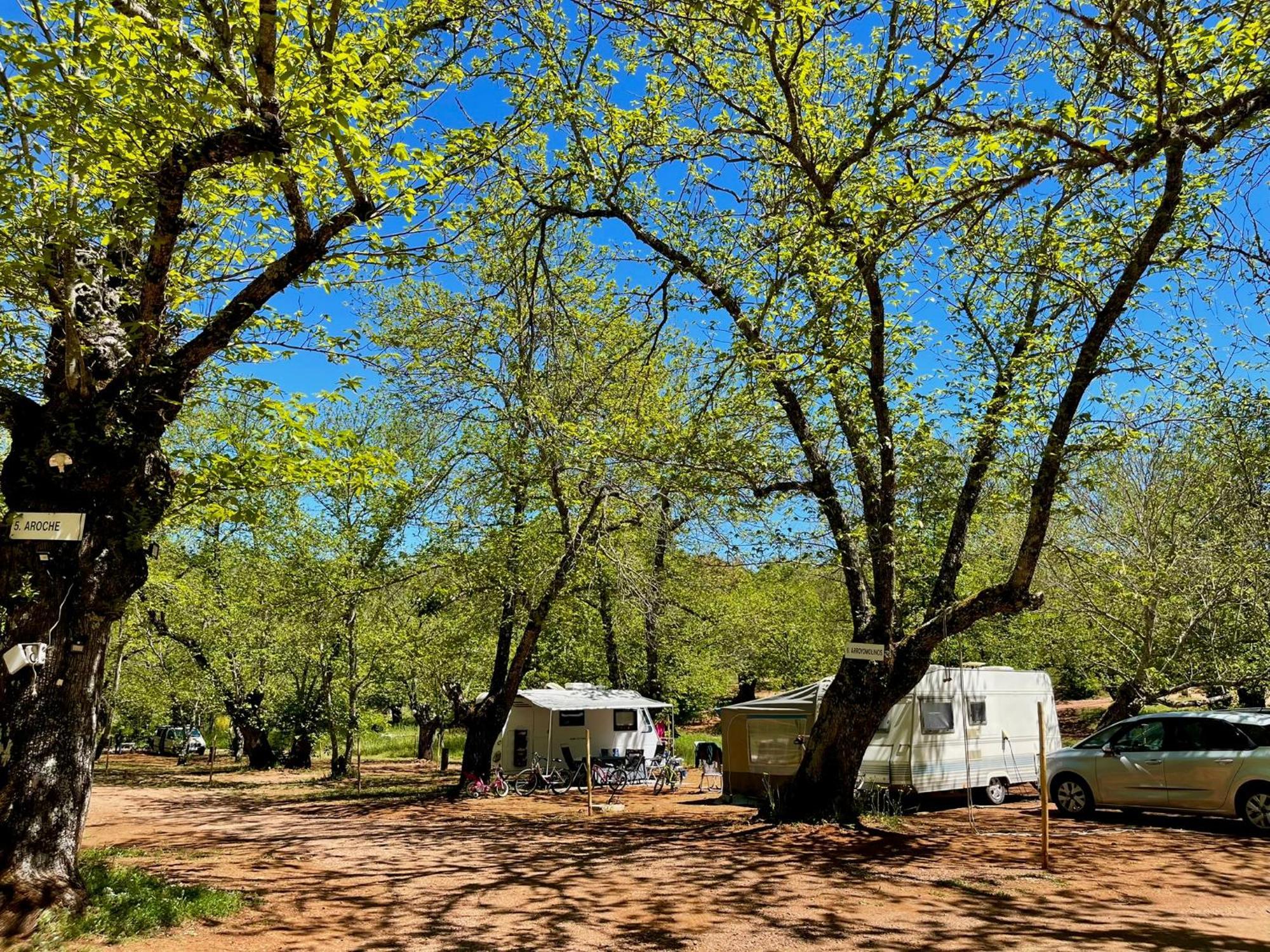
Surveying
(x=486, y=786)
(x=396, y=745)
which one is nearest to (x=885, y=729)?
(x=486, y=786)

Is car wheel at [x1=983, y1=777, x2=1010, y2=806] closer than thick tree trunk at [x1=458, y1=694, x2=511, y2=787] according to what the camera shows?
Yes

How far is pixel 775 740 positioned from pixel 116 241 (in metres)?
11.9

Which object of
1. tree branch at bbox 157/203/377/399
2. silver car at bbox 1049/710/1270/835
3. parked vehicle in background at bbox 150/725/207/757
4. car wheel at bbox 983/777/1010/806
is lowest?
parked vehicle in background at bbox 150/725/207/757

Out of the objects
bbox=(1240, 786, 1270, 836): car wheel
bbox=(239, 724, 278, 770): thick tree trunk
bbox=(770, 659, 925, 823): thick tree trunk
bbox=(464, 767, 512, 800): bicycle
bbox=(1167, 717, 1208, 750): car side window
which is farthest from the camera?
bbox=(239, 724, 278, 770): thick tree trunk

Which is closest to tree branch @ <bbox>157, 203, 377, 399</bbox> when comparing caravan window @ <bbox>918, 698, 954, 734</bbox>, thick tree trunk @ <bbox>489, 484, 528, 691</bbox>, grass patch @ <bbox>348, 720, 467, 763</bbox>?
thick tree trunk @ <bbox>489, 484, 528, 691</bbox>

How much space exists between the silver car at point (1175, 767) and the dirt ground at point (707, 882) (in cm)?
42

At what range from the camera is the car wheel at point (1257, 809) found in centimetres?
1073

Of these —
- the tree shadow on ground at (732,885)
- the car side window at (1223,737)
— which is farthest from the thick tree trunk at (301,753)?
the car side window at (1223,737)

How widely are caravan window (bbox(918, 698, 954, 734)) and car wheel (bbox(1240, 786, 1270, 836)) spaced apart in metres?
4.16

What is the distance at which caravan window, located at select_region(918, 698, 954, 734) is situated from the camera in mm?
13922

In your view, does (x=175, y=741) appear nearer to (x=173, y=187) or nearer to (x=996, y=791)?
(x=996, y=791)

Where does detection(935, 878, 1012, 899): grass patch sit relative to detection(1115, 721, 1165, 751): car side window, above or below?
below

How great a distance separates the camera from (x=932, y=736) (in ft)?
45.9

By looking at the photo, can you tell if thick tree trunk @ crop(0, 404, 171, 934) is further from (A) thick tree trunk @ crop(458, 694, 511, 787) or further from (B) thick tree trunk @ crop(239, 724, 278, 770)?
(B) thick tree trunk @ crop(239, 724, 278, 770)
